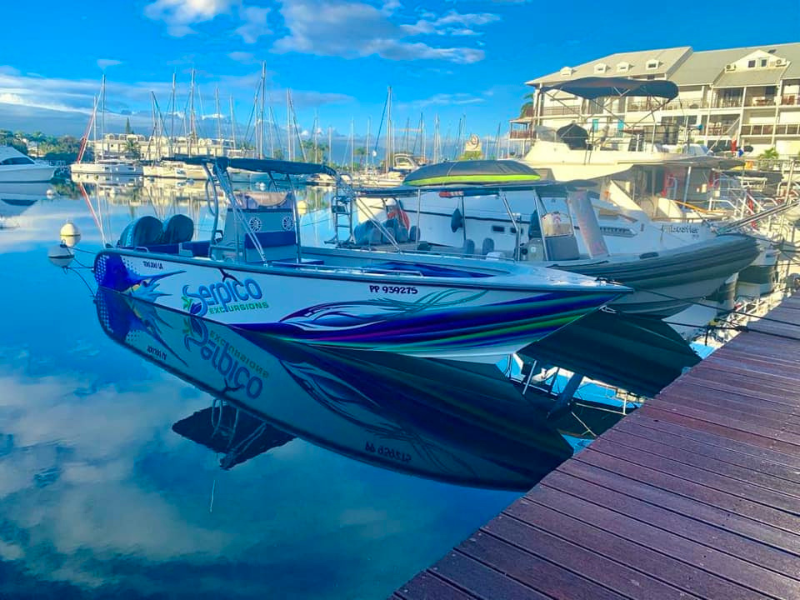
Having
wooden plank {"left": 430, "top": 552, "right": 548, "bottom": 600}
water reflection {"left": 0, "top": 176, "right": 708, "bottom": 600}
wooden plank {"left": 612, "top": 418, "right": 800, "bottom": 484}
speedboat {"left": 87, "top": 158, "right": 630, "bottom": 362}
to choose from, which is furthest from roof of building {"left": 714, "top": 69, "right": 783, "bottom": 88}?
wooden plank {"left": 430, "top": 552, "right": 548, "bottom": 600}

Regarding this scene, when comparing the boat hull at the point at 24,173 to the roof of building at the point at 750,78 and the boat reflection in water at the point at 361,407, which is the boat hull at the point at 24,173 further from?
the roof of building at the point at 750,78

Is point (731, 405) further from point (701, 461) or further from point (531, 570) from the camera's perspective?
point (531, 570)

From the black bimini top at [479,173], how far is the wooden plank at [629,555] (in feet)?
31.5

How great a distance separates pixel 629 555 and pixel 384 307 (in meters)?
5.99

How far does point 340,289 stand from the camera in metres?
8.98

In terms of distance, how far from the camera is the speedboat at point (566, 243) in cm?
1146

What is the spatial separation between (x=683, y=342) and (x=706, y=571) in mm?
9224

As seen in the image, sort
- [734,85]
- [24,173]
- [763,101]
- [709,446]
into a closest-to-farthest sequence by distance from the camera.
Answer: [709,446]
[763,101]
[734,85]
[24,173]

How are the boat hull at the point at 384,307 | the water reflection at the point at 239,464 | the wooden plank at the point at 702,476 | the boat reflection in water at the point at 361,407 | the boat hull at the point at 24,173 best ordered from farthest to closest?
the boat hull at the point at 24,173, the boat hull at the point at 384,307, the boat reflection in water at the point at 361,407, the water reflection at the point at 239,464, the wooden plank at the point at 702,476

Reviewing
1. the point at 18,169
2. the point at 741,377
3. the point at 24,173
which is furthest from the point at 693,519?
the point at 24,173

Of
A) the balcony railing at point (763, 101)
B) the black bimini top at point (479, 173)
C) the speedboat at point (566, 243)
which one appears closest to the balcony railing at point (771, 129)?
the balcony railing at point (763, 101)

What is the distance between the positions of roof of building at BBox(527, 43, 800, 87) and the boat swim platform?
4715 centimetres

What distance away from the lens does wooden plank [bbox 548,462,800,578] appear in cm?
319

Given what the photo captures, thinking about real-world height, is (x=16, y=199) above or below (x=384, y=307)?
above
